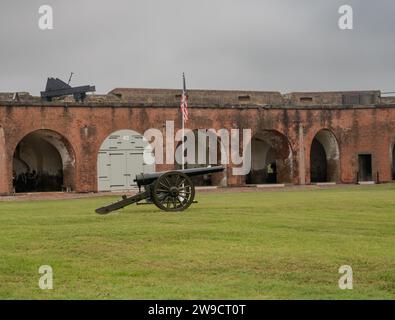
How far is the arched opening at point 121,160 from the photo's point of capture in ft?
89.8

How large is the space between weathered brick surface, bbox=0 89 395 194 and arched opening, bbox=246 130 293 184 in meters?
0.64

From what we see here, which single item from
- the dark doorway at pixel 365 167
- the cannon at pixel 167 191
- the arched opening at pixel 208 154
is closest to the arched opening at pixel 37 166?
the arched opening at pixel 208 154

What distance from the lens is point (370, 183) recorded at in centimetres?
3011

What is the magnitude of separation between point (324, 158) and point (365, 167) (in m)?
2.29

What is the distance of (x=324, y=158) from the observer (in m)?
33.0

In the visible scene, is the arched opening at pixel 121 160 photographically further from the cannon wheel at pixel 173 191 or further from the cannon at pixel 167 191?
the cannon wheel at pixel 173 191

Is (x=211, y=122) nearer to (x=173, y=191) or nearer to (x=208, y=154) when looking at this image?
(x=208, y=154)

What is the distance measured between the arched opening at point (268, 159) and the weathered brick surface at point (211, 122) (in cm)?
64

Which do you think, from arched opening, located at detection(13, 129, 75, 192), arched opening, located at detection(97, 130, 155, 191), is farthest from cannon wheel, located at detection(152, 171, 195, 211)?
arched opening, located at detection(13, 129, 75, 192)

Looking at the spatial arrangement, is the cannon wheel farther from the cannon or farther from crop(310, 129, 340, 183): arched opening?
crop(310, 129, 340, 183): arched opening

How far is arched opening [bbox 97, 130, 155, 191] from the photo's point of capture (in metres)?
27.4

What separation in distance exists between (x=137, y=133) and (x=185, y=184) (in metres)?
12.9
